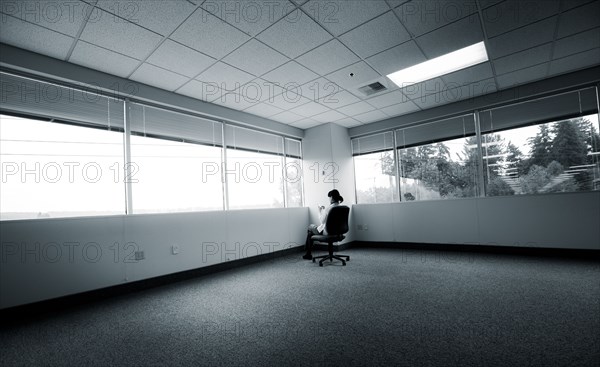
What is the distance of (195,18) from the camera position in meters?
2.58

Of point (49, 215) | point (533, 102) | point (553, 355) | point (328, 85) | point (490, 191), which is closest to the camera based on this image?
point (553, 355)

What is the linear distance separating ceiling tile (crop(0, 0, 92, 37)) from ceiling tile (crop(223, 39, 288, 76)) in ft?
4.47

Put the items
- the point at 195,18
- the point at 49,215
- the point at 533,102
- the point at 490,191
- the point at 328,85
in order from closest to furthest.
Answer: the point at 195,18 → the point at 49,215 → the point at 328,85 → the point at 533,102 → the point at 490,191

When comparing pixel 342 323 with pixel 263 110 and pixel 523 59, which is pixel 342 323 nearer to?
pixel 263 110

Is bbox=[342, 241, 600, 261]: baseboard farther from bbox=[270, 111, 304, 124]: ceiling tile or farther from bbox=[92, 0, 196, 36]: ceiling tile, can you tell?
bbox=[92, 0, 196, 36]: ceiling tile

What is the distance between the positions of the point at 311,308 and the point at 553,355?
66.5 inches

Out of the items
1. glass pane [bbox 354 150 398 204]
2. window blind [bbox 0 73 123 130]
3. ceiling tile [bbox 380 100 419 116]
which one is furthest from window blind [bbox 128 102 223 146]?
glass pane [bbox 354 150 398 204]

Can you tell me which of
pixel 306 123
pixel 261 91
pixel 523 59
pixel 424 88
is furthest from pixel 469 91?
pixel 261 91

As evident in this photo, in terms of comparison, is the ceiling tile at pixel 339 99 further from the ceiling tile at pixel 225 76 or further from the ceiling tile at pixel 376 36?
the ceiling tile at pixel 225 76

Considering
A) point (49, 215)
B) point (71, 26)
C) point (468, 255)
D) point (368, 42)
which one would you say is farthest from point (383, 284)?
point (71, 26)

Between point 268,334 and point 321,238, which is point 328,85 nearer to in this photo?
point 321,238

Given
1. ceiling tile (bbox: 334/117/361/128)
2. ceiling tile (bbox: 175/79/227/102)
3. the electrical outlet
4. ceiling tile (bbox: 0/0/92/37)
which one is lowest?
the electrical outlet

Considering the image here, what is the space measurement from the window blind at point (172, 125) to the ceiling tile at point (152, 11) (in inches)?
61.0

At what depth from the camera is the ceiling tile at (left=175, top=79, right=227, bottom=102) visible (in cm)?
391
